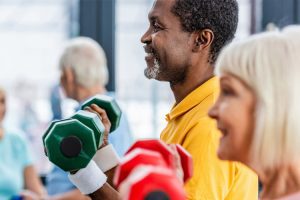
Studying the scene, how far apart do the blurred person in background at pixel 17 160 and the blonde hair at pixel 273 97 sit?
2645mm

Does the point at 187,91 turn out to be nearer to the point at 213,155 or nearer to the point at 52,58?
the point at 213,155

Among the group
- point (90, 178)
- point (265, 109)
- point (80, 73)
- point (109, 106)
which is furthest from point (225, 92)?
point (80, 73)

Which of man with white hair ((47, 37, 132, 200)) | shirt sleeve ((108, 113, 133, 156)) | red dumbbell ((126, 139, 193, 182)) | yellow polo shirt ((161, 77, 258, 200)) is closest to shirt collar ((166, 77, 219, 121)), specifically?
yellow polo shirt ((161, 77, 258, 200))

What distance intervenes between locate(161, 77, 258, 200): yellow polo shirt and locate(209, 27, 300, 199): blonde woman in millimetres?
321

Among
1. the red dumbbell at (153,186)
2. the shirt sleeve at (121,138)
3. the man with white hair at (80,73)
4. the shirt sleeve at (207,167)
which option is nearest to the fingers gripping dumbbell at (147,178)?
the red dumbbell at (153,186)

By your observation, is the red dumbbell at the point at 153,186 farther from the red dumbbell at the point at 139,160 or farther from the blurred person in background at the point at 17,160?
the blurred person in background at the point at 17,160

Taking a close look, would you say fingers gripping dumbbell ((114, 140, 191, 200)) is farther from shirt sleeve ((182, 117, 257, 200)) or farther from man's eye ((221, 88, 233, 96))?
shirt sleeve ((182, 117, 257, 200))

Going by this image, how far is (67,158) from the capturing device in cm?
179

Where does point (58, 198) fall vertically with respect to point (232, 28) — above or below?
below

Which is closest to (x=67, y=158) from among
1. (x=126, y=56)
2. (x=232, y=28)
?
(x=232, y=28)

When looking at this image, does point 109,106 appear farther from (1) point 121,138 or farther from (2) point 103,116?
(1) point 121,138

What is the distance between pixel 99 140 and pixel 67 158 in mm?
105

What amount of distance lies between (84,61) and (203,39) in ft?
5.18

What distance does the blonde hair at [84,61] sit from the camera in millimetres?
3414
